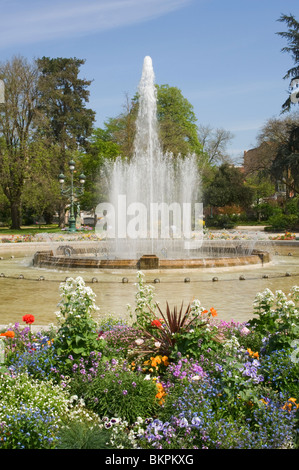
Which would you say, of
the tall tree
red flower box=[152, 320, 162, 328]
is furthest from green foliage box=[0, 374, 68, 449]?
the tall tree

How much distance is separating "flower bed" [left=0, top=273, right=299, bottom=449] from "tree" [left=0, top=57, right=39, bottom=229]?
34878 millimetres

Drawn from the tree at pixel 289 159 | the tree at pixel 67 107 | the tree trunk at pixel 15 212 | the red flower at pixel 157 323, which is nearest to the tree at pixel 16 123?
the tree trunk at pixel 15 212

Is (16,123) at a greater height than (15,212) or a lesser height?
greater

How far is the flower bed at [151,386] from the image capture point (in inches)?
141

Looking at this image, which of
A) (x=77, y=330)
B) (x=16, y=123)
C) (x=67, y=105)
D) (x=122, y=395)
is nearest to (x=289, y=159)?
(x=16, y=123)

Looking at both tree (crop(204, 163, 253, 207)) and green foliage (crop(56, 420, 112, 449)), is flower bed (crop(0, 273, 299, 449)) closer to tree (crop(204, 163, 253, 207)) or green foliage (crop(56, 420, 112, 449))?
green foliage (crop(56, 420, 112, 449))

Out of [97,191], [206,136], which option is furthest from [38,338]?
[206,136]

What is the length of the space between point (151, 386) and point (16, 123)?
Result: 38114 mm

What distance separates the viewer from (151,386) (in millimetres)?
4250

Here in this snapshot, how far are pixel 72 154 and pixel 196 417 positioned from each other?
146 ft

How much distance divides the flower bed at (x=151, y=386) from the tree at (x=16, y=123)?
34.9 m

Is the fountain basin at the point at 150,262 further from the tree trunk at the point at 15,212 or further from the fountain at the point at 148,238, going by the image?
the tree trunk at the point at 15,212

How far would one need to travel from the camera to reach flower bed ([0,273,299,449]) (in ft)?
11.7

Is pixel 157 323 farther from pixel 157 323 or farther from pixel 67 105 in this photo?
pixel 67 105
